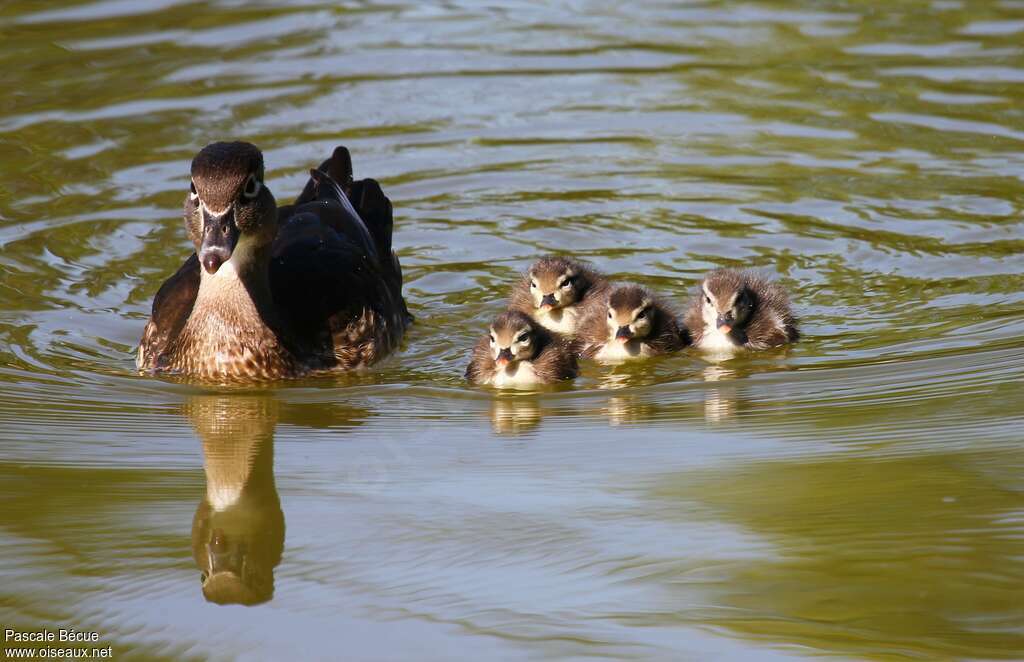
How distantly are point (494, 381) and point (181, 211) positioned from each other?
10.1 ft

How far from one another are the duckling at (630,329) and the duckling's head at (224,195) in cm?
150

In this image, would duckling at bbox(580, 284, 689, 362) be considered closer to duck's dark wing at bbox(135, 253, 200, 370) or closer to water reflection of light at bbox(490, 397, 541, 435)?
water reflection of light at bbox(490, 397, 541, 435)

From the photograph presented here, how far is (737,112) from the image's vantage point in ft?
32.1

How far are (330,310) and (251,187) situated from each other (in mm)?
795

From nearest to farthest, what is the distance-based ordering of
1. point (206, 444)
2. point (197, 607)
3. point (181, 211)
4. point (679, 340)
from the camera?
1. point (197, 607)
2. point (206, 444)
3. point (679, 340)
4. point (181, 211)

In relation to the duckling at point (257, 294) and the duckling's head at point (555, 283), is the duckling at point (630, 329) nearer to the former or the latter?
the duckling's head at point (555, 283)

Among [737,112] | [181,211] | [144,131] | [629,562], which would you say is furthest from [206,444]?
[737,112]

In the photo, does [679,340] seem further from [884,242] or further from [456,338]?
[884,242]

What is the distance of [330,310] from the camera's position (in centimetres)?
666

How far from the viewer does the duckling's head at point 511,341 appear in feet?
19.8

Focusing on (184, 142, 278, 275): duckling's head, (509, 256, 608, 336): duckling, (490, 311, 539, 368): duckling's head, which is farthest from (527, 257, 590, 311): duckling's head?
(184, 142, 278, 275): duckling's head

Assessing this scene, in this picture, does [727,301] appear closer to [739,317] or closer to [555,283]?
[739,317]

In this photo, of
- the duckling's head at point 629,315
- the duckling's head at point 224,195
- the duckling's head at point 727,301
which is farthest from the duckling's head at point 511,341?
the duckling's head at point 224,195

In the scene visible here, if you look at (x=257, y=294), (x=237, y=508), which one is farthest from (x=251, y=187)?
(x=237, y=508)
